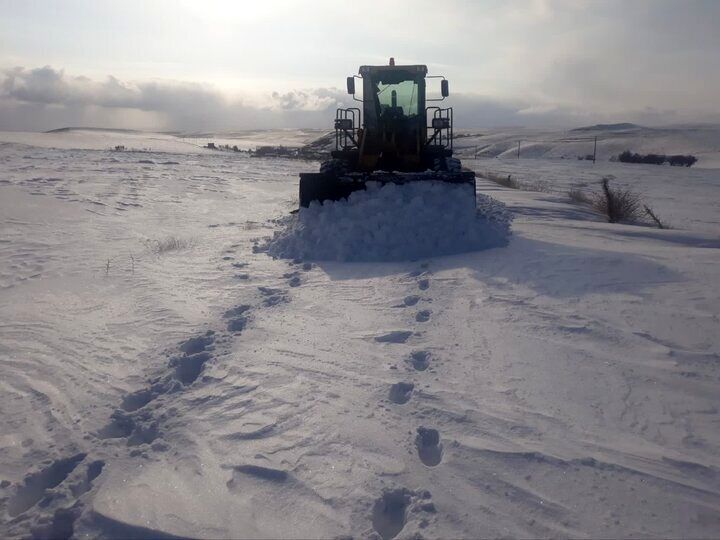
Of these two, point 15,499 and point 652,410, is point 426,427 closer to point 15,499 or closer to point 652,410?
point 652,410

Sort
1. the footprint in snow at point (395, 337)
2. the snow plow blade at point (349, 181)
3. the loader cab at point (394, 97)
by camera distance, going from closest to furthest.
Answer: the footprint in snow at point (395, 337) → the snow plow blade at point (349, 181) → the loader cab at point (394, 97)

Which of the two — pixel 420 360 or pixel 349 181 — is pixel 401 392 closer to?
pixel 420 360

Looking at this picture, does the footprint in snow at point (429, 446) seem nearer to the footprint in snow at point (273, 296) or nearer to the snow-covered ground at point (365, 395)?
the snow-covered ground at point (365, 395)

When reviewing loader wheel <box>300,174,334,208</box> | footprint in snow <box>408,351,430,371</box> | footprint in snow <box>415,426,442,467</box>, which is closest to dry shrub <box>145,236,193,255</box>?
loader wheel <box>300,174,334,208</box>

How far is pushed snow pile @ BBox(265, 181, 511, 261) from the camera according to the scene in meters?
7.68

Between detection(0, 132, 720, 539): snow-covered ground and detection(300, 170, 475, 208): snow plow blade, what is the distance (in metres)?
1.42

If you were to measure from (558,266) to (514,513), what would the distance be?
4224mm

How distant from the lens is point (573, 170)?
Answer: 1168 inches

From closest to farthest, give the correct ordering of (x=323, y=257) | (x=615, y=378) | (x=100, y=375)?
(x=615, y=378) → (x=100, y=375) → (x=323, y=257)

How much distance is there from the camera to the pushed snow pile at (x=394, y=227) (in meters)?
7.68

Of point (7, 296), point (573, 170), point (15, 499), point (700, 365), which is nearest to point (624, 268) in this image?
point (700, 365)

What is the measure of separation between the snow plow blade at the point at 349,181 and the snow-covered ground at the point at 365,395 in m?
1.42

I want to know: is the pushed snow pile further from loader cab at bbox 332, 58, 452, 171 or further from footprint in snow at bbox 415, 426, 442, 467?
footprint in snow at bbox 415, 426, 442, 467

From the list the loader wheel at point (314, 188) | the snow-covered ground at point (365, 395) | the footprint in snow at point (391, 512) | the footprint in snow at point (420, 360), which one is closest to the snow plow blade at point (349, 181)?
the loader wheel at point (314, 188)
